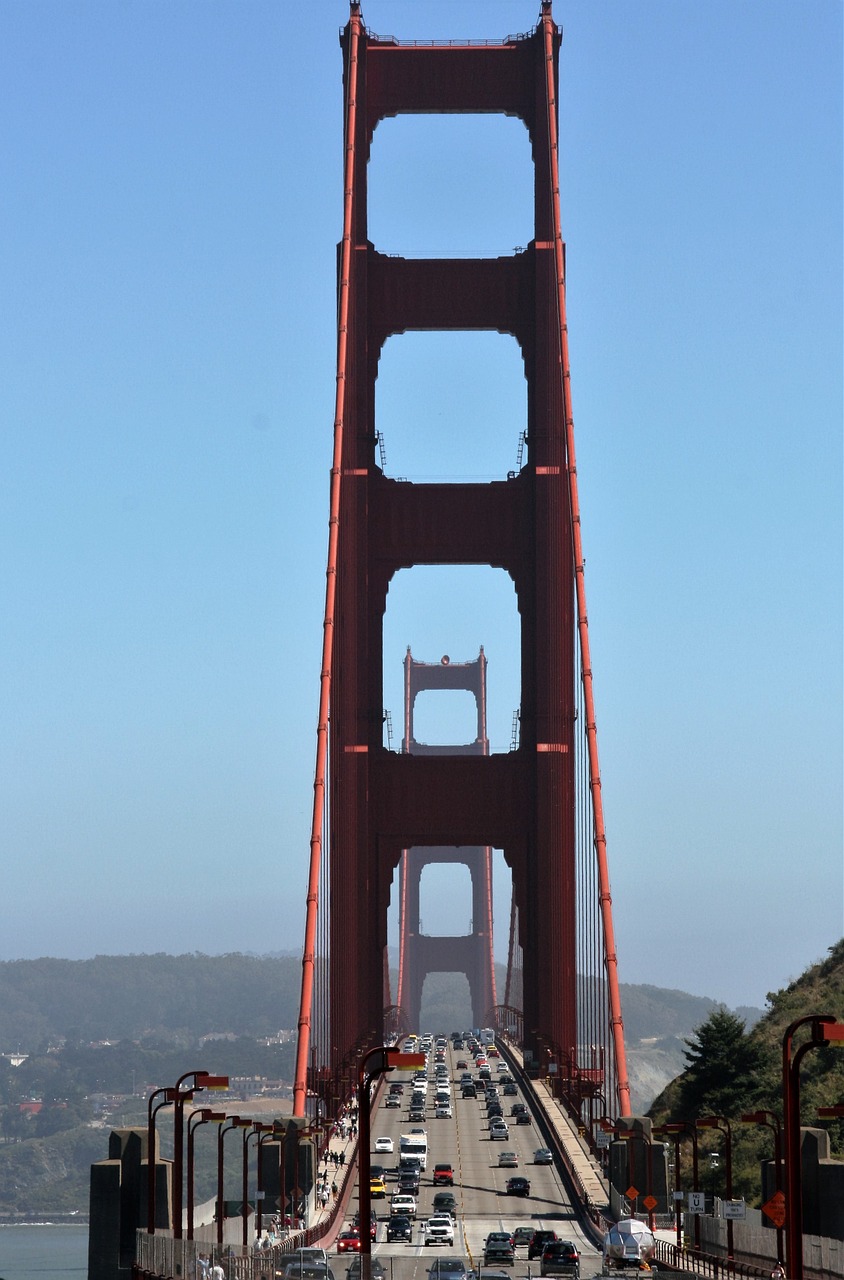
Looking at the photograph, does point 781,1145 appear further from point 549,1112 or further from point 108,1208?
point 549,1112

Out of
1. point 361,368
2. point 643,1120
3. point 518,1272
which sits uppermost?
point 361,368

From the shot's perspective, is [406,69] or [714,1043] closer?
[406,69]

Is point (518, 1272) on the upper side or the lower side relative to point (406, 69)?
lower

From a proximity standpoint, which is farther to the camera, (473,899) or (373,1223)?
(473,899)

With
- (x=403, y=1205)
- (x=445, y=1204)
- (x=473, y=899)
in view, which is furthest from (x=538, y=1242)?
(x=473, y=899)

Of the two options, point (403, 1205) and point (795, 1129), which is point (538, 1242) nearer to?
point (403, 1205)

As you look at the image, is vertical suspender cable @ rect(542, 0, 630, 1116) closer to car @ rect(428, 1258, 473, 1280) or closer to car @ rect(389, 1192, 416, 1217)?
car @ rect(389, 1192, 416, 1217)

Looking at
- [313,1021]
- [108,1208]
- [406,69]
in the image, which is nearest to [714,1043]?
[313,1021]
